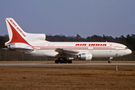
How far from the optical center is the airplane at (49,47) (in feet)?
122

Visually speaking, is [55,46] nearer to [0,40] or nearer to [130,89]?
[130,89]

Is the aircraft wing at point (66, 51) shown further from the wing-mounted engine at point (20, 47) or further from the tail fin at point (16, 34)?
the tail fin at point (16, 34)

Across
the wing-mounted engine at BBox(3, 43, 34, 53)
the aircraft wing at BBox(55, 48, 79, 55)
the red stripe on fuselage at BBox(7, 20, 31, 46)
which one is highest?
the red stripe on fuselage at BBox(7, 20, 31, 46)

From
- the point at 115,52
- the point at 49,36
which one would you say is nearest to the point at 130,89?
the point at 115,52

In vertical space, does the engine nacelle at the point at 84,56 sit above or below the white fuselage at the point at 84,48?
below

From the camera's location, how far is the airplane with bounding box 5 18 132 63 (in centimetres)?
3722

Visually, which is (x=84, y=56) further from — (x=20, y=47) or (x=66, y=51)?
(x=20, y=47)

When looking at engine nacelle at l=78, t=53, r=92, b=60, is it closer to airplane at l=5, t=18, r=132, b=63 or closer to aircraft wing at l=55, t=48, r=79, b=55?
Result: airplane at l=5, t=18, r=132, b=63

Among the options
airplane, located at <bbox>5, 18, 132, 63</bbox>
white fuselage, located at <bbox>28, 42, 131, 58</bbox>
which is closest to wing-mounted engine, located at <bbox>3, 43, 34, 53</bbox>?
airplane, located at <bbox>5, 18, 132, 63</bbox>

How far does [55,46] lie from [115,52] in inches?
370

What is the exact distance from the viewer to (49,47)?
124ft

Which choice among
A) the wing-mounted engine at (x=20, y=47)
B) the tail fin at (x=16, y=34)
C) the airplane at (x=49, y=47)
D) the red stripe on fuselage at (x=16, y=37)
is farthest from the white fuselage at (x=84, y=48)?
the red stripe on fuselage at (x=16, y=37)

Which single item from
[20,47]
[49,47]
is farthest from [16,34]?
[49,47]

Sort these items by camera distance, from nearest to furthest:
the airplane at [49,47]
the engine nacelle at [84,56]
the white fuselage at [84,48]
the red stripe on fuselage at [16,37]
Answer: the engine nacelle at [84,56] < the airplane at [49,47] < the red stripe on fuselage at [16,37] < the white fuselage at [84,48]
